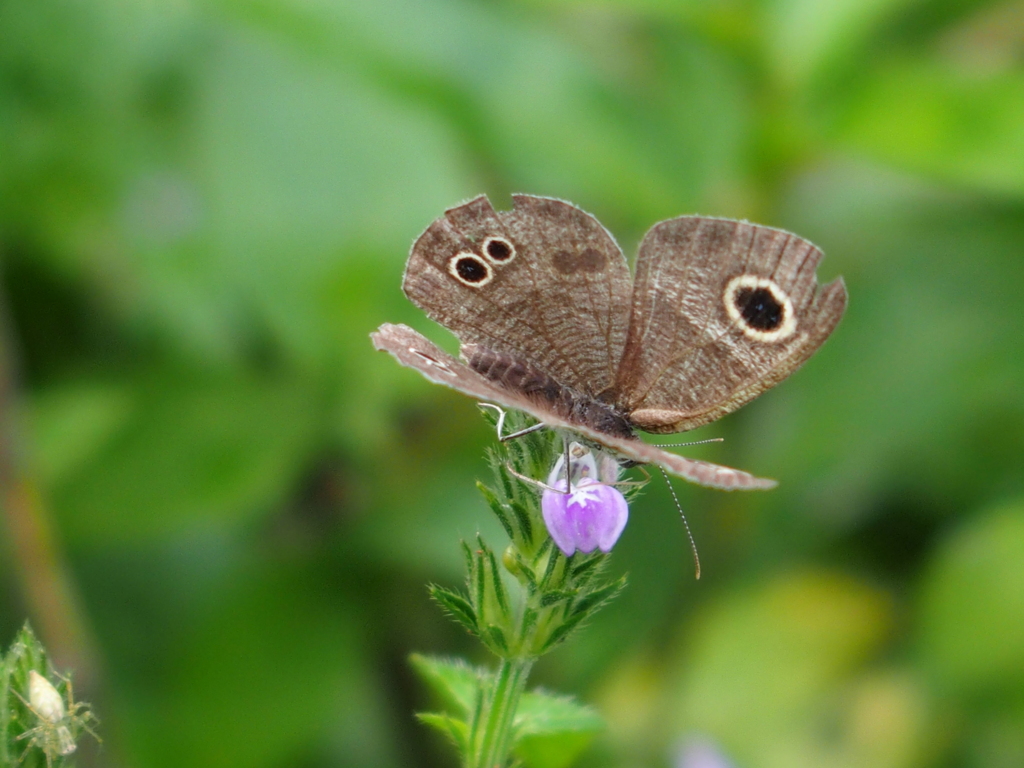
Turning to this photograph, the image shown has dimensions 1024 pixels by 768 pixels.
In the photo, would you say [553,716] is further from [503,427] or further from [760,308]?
[760,308]

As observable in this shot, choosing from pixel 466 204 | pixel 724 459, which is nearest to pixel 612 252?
pixel 466 204

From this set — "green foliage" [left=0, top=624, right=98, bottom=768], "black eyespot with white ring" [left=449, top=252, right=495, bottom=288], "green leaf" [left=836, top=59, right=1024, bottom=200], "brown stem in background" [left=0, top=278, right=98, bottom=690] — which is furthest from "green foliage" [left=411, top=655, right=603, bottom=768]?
"green leaf" [left=836, top=59, right=1024, bottom=200]

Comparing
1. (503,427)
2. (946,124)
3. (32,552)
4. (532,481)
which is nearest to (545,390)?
(503,427)

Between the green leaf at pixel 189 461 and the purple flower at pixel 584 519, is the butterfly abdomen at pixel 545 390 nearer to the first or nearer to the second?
the purple flower at pixel 584 519

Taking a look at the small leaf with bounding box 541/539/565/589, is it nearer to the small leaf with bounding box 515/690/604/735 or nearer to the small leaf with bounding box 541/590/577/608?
the small leaf with bounding box 541/590/577/608

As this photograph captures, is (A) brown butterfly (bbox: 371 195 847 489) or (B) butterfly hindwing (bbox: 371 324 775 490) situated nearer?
(B) butterfly hindwing (bbox: 371 324 775 490)

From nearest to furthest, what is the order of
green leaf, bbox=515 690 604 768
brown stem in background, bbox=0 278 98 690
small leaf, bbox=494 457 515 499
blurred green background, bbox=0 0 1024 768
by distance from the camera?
small leaf, bbox=494 457 515 499, green leaf, bbox=515 690 604 768, brown stem in background, bbox=0 278 98 690, blurred green background, bbox=0 0 1024 768

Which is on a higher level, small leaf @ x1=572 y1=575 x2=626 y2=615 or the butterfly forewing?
the butterfly forewing

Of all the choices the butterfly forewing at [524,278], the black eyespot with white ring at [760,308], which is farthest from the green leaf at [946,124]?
the butterfly forewing at [524,278]
